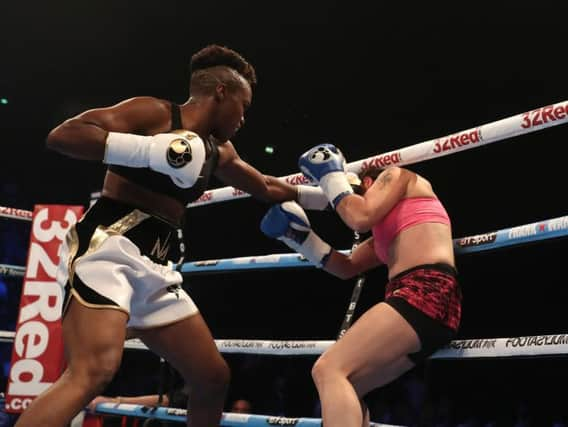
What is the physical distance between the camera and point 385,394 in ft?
16.5

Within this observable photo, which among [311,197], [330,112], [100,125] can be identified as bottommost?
[100,125]

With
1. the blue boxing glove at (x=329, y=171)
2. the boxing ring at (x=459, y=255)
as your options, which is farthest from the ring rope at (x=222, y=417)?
the blue boxing glove at (x=329, y=171)

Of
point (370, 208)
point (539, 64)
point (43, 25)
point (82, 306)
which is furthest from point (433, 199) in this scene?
point (43, 25)

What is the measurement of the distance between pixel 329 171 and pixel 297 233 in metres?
0.26

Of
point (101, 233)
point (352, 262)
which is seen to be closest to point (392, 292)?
point (352, 262)

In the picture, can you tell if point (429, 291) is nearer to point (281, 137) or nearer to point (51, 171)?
point (281, 137)

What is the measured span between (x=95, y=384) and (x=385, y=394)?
3.84 meters

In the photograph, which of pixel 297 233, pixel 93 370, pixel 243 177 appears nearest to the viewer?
pixel 93 370

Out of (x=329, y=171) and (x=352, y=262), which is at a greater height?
(x=329, y=171)

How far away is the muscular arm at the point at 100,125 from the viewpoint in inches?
63.4

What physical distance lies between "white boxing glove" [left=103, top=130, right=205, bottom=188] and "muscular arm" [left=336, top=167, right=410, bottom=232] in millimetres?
416

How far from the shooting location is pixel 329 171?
6.02 feet

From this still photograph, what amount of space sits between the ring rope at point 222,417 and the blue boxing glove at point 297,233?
1.51ft

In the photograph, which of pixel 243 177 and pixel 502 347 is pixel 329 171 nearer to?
pixel 243 177
